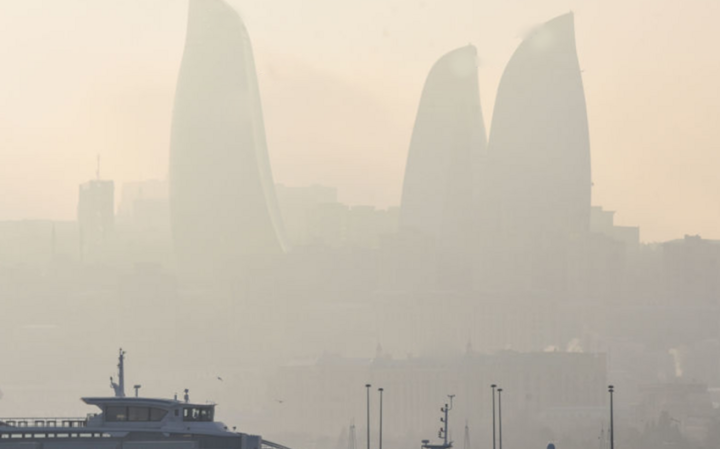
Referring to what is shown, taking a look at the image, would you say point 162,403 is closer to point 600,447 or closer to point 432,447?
point 432,447

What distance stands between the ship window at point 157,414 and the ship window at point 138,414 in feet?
0.48

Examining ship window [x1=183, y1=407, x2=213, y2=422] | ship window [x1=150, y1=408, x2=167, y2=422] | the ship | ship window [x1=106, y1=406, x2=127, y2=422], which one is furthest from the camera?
ship window [x1=183, y1=407, x2=213, y2=422]

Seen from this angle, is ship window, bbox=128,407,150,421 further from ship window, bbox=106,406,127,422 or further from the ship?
ship window, bbox=106,406,127,422

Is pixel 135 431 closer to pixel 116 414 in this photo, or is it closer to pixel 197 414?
pixel 116 414

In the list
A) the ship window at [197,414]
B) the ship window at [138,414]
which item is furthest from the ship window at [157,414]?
the ship window at [197,414]

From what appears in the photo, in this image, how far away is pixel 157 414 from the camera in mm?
88188

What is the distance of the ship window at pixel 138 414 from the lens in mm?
88188

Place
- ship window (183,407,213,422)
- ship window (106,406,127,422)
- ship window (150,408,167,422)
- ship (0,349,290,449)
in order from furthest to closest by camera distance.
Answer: ship window (183,407,213,422) → ship window (150,408,167,422) → ship window (106,406,127,422) → ship (0,349,290,449)

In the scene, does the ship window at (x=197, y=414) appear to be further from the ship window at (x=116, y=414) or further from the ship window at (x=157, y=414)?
the ship window at (x=116, y=414)

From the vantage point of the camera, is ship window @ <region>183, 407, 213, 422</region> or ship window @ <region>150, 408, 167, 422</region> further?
ship window @ <region>183, 407, 213, 422</region>

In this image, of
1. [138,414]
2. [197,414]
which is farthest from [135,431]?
[197,414]

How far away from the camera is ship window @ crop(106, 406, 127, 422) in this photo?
88.0 metres

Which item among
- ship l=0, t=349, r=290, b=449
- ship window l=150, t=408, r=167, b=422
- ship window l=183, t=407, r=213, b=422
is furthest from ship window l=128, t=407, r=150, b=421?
ship window l=183, t=407, r=213, b=422

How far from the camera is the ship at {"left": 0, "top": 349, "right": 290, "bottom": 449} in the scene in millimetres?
86062
